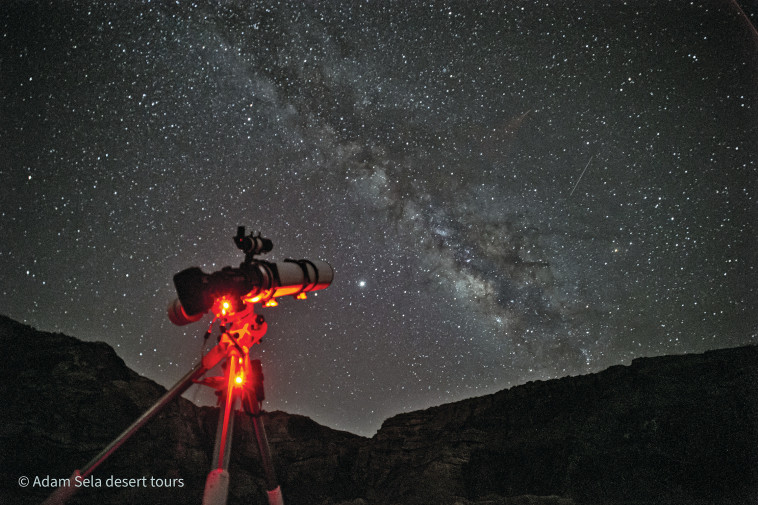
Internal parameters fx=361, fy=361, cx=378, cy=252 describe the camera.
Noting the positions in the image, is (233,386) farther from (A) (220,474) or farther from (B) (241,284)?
(B) (241,284)

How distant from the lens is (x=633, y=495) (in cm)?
718

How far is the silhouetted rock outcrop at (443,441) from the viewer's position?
258 inches

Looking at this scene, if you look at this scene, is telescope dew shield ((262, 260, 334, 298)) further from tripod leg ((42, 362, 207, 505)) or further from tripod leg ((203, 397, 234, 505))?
tripod leg ((203, 397, 234, 505))

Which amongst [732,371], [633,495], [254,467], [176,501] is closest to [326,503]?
[254,467]

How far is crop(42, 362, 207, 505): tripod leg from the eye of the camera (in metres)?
2.36

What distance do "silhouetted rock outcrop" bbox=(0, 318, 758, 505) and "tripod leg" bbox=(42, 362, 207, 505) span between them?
192 inches

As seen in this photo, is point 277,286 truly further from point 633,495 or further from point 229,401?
point 633,495

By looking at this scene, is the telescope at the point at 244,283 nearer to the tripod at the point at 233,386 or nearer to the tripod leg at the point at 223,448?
the tripod at the point at 233,386

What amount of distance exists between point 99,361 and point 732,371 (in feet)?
47.3

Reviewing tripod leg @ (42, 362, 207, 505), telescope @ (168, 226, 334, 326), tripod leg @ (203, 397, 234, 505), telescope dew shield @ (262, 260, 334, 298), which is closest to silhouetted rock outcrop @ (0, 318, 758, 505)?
tripod leg @ (42, 362, 207, 505)

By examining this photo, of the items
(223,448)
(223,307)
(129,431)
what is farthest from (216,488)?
(223,307)

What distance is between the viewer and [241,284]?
2.43 m

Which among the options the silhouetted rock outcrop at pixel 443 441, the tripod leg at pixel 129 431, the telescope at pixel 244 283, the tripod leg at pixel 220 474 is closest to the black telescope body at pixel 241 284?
the telescope at pixel 244 283

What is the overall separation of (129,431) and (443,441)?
8785 millimetres
